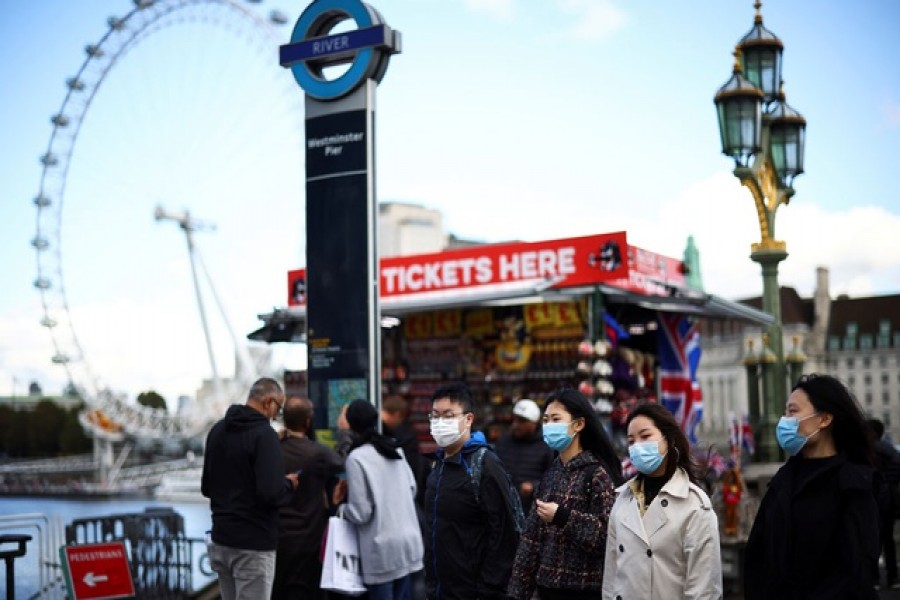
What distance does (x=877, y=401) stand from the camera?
12719 centimetres

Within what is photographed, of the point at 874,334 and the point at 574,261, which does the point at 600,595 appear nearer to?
the point at 574,261

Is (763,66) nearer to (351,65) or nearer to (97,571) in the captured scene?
(351,65)

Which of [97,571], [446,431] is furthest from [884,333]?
[446,431]

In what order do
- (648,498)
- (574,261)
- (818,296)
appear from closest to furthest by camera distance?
(648,498)
(574,261)
(818,296)

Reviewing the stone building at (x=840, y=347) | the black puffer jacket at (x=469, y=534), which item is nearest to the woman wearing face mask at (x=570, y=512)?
the black puffer jacket at (x=469, y=534)

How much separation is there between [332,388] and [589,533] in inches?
222

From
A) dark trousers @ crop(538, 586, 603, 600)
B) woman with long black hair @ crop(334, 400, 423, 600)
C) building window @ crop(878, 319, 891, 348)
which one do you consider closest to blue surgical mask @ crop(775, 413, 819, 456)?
dark trousers @ crop(538, 586, 603, 600)

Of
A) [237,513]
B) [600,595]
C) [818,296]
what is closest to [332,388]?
[237,513]

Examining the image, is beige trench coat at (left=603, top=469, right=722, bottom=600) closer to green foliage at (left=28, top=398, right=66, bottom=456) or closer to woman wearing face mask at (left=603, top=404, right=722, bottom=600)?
woman wearing face mask at (left=603, top=404, right=722, bottom=600)

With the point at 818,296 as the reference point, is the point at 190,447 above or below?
below

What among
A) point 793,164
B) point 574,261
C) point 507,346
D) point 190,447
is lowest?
point 190,447

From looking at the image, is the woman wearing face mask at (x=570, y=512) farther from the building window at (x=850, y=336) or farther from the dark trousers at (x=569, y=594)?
the building window at (x=850, y=336)

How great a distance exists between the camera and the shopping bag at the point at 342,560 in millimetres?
7113

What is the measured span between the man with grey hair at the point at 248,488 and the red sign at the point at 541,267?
23.5 feet
